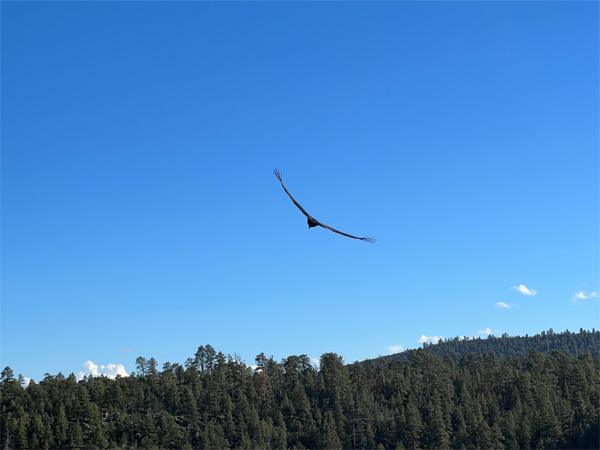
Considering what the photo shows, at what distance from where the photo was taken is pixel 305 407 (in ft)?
425

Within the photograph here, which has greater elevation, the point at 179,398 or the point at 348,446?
the point at 179,398

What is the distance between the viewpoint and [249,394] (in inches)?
5492

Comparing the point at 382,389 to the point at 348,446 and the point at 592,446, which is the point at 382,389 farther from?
the point at 592,446

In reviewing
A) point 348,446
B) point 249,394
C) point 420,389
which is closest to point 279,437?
point 348,446

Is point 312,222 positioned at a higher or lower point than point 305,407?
higher

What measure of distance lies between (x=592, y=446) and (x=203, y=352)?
9068 centimetres

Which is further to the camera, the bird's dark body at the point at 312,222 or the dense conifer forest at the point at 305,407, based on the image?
the dense conifer forest at the point at 305,407

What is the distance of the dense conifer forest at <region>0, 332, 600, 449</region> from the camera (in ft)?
364

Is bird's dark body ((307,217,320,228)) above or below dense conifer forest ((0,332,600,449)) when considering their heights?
above

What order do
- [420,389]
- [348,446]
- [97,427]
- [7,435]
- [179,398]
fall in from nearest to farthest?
1. [7,435]
2. [97,427]
3. [348,446]
4. [179,398]
5. [420,389]

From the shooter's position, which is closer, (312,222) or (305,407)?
(312,222)

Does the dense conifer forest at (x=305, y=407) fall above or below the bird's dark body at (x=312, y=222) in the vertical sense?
below

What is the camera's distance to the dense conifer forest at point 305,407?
111 metres

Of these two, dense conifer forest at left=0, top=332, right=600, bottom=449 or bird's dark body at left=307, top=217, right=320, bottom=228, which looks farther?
dense conifer forest at left=0, top=332, right=600, bottom=449
